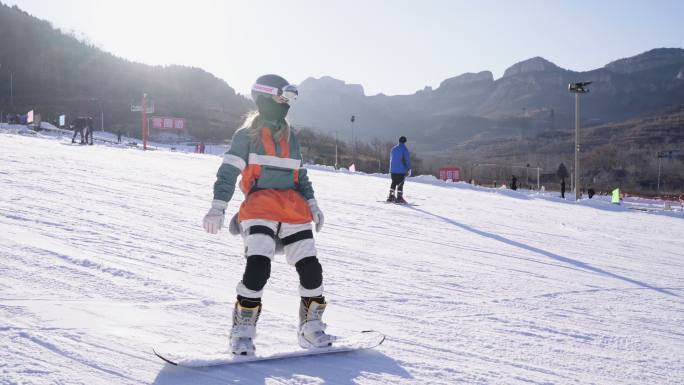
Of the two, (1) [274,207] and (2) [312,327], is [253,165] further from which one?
(2) [312,327]

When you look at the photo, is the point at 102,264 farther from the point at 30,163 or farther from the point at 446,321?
the point at 30,163

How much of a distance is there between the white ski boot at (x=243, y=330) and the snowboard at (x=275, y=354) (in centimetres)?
4

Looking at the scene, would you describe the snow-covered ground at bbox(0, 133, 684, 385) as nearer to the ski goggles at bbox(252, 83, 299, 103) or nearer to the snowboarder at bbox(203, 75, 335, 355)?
the snowboarder at bbox(203, 75, 335, 355)

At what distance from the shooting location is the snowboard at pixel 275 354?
261cm

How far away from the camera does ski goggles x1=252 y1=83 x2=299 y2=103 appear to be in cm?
317

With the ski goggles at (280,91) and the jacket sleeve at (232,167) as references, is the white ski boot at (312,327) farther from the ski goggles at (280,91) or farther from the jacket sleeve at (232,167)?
the ski goggles at (280,91)

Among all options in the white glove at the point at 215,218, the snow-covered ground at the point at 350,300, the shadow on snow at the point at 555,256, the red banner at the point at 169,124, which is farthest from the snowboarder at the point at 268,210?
the red banner at the point at 169,124

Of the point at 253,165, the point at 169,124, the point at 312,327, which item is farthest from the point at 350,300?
the point at 169,124

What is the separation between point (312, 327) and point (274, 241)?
0.50 meters

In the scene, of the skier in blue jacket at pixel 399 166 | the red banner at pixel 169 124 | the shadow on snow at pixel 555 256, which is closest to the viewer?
the shadow on snow at pixel 555 256

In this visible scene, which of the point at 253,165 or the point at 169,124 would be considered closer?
the point at 253,165

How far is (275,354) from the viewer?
2.81m

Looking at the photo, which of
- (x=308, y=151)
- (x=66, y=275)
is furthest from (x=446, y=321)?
(x=308, y=151)

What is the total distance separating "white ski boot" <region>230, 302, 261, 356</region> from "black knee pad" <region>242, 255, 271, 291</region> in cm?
13
